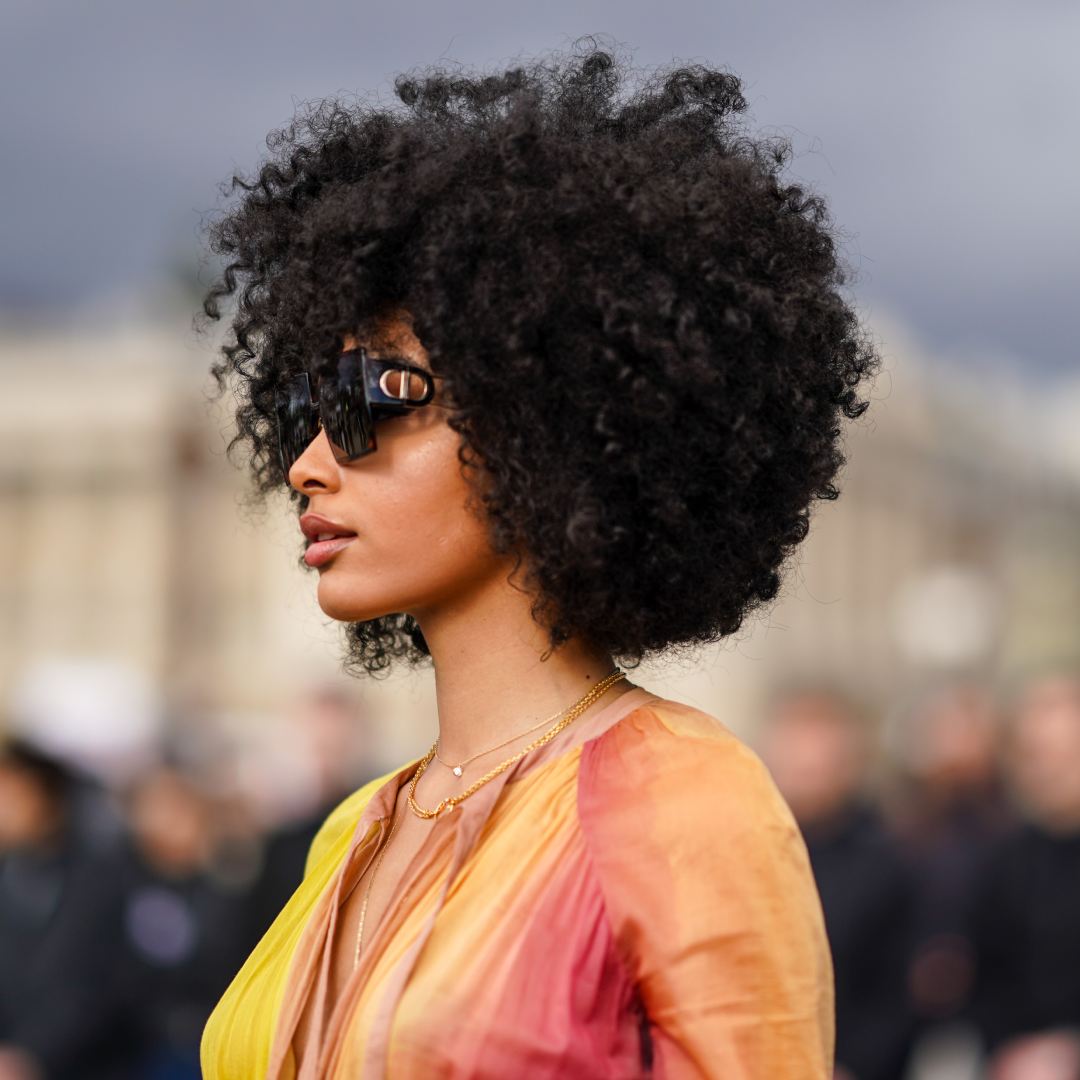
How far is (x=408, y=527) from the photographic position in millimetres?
2246

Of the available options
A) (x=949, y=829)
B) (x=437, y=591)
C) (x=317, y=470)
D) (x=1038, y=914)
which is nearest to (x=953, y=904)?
(x=1038, y=914)

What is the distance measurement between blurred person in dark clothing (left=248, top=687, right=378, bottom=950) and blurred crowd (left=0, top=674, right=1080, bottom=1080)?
2 cm

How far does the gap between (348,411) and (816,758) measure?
506cm

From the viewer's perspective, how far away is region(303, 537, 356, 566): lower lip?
7.55 feet

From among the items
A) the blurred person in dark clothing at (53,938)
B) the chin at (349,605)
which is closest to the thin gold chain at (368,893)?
the chin at (349,605)

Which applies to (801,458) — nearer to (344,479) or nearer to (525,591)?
(525,591)

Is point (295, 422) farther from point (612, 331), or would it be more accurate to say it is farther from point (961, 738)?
point (961, 738)

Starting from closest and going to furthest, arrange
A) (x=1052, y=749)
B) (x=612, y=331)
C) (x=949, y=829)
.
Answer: (x=612, y=331) < (x=1052, y=749) < (x=949, y=829)

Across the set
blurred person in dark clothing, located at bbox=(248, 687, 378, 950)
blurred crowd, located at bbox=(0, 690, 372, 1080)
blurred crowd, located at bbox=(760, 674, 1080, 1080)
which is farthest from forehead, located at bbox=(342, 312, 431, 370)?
blurred crowd, located at bbox=(0, 690, 372, 1080)

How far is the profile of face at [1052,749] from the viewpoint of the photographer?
229 inches

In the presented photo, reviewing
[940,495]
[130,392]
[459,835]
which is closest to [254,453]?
[459,835]

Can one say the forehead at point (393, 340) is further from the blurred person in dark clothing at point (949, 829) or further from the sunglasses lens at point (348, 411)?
the blurred person in dark clothing at point (949, 829)

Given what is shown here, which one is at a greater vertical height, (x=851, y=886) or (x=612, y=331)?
(x=612, y=331)

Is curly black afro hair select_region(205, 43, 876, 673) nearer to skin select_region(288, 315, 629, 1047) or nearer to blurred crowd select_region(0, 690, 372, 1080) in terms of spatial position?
skin select_region(288, 315, 629, 1047)
